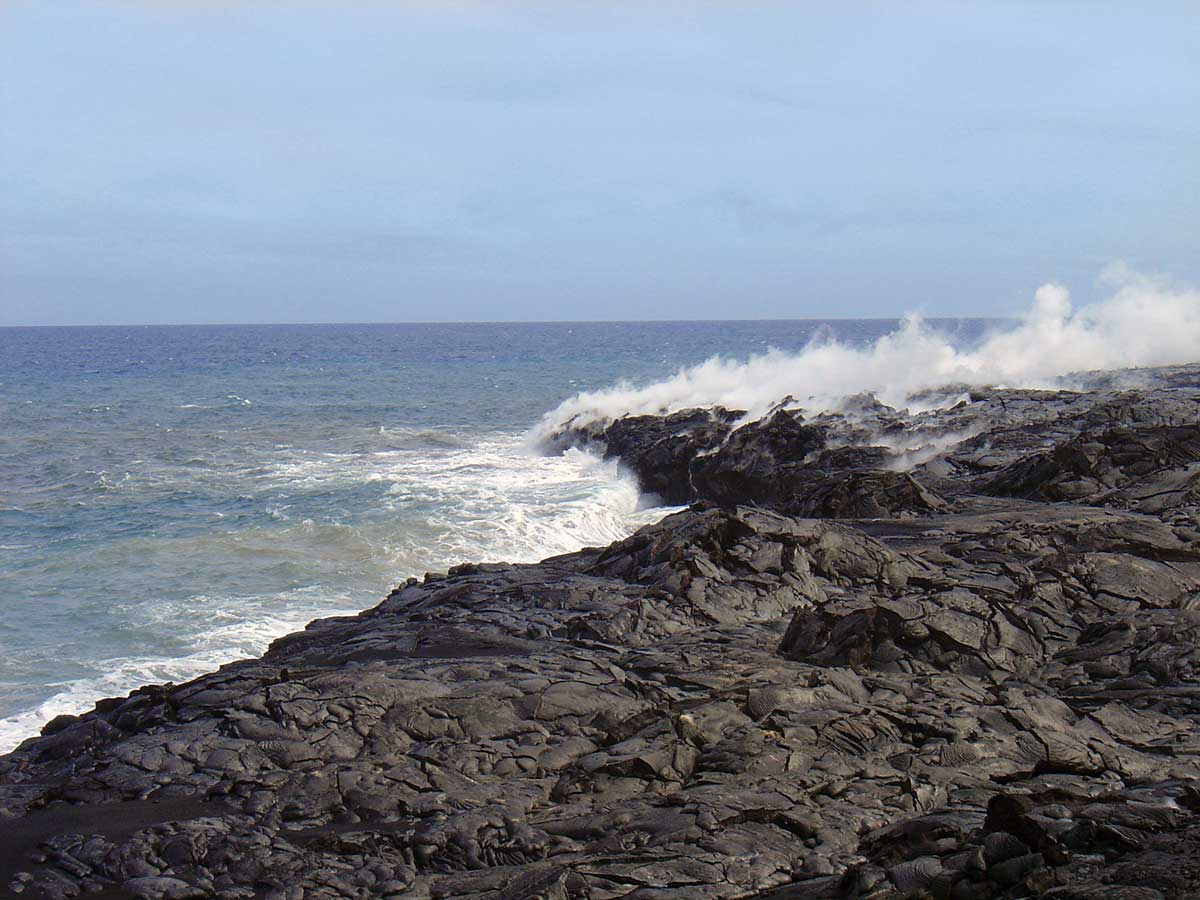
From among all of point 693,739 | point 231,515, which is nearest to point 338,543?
point 231,515

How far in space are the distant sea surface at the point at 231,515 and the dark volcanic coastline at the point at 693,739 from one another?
5.49 metres

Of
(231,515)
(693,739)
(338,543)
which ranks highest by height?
(693,739)

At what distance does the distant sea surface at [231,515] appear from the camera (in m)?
16.3

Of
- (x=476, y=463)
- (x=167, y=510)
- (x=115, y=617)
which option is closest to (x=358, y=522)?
(x=167, y=510)

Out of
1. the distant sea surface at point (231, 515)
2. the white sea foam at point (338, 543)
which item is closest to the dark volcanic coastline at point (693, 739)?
the white sea foam at point (338, 543)

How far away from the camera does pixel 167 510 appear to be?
26.8 meters

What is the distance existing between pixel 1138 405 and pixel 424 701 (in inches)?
737

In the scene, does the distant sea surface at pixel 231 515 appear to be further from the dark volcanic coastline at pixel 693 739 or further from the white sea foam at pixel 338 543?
the dark volcanic coastline at pixel 693 739

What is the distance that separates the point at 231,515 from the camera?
25969mm

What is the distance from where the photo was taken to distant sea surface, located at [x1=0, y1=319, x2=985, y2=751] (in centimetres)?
1631

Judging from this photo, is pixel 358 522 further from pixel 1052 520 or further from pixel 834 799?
pixel 834 799

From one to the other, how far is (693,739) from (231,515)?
19.9 m

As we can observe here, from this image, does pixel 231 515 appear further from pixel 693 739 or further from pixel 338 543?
pixel 693 739

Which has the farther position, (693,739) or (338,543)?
(338,543)
